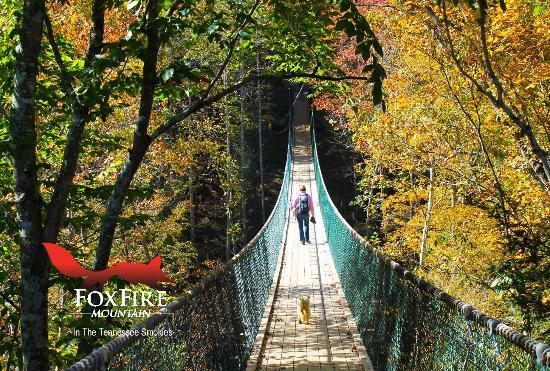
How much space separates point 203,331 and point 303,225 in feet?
18.7

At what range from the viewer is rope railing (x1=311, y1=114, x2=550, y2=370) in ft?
5.41

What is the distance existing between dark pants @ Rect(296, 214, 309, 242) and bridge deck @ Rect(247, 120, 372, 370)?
0.24 m

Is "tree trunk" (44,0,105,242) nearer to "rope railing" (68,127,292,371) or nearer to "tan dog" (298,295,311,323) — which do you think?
"rope railing" (68,127,292,371)

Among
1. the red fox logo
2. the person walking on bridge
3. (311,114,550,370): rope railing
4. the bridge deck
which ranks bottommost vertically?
the bridge deck

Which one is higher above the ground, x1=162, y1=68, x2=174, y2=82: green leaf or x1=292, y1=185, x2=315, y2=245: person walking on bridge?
x1=162, y1=68, x2=174, y2=82: green leaf

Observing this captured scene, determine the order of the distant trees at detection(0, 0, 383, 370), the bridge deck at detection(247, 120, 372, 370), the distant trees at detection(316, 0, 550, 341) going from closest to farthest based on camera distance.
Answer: the distant trees at detection(0, 0, 383, 370) < the distant trees at detection(316, 0, 550, 341) < the bridge deck at detection(247, 120, 372, 370)

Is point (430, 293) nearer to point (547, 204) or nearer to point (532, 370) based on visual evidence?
point (532, 370)

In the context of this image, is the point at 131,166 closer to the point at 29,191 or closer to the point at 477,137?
the point at 29,191

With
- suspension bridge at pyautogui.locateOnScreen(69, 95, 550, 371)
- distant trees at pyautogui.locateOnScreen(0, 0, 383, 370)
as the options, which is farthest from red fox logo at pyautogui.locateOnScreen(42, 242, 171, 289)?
suspension bridge at pyautogui.locateOnScreen(69, 95, 550, 371)

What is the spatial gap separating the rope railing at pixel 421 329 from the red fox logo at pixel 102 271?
113 cm

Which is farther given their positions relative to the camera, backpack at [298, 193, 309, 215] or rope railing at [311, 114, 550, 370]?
backpack at [298, 193, 309, 215]

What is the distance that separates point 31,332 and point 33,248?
308mm

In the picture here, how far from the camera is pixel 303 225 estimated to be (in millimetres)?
8180

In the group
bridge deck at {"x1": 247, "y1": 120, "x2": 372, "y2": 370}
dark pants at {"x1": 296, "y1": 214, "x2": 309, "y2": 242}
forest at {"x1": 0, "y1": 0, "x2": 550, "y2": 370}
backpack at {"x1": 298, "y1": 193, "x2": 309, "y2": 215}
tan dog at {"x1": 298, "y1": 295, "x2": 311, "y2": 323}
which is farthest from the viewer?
dark pants at {"x1": 296, "y1": 214, "x2": 309, "y2": 242}
